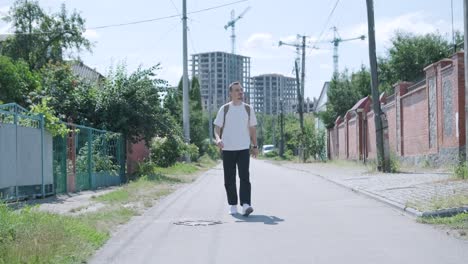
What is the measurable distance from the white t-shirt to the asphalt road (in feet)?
3.65

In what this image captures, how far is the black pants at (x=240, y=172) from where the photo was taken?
31.7 feet

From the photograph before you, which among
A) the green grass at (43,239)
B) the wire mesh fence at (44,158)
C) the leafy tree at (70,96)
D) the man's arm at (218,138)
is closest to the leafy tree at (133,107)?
the leafy tree at (70,96)

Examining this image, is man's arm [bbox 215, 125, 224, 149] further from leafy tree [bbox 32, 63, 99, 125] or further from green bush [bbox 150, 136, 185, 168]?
green bush [bbox 150, 136, 185, 168]

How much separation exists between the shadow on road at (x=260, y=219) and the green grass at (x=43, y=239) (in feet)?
7.24

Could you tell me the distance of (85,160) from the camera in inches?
651

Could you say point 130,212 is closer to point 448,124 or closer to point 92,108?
point 92,108

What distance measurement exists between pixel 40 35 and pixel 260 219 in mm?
39199

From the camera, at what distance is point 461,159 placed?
19438 millimetres

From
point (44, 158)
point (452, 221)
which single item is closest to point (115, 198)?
point (44, 158)

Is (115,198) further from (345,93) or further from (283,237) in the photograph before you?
(345,93)

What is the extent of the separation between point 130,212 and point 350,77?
49156mm

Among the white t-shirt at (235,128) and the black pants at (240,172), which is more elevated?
the white t-shirt at (235,128)

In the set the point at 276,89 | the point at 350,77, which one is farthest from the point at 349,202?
the point at 276,89

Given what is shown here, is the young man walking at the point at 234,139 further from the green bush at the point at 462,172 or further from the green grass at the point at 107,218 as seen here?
the green bush at the point at 462,172
